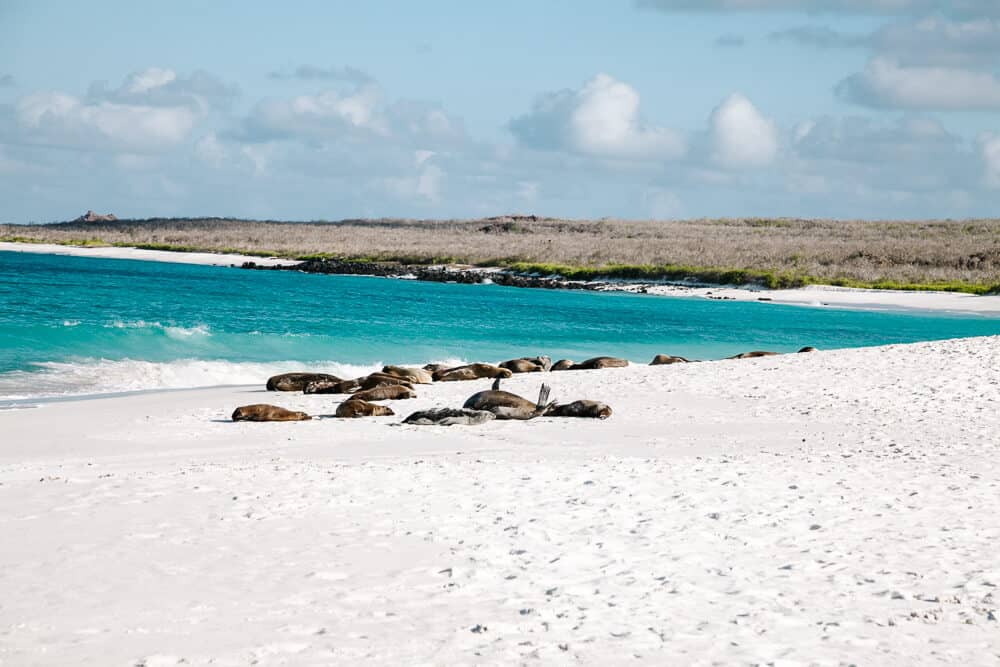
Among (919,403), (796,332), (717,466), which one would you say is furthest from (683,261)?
(717,466)

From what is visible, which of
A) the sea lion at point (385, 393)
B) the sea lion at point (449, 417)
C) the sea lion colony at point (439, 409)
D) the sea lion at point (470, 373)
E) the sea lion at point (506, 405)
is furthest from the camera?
the sea lion at point (470, 373)

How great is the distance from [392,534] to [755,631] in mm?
3014

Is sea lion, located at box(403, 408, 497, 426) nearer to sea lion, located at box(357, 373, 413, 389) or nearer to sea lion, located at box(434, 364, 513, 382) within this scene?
sea lion, located at box(357, 373, 413, 389)

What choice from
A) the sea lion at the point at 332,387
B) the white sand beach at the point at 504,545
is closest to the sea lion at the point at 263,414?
the white sand beach at the point at 504,545

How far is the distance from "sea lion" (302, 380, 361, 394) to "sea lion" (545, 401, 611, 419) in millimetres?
4735

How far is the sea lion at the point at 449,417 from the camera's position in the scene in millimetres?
14422

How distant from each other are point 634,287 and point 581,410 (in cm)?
5437

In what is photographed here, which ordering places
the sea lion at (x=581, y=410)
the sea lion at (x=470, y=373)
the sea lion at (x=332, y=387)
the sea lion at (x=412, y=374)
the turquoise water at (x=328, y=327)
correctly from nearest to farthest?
the sea lion at (x=581, y=410)
the sea lion at (x=332, y=387)
the sea lion at (x=412, y=374)
the sea lion at (x=470, y=373)
the turquoise water at (x=328, y=327)

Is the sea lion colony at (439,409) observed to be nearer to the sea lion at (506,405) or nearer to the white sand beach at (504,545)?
the sea lion at (506,405)

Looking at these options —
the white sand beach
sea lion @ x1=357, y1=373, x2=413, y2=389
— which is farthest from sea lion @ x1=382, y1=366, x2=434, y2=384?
the white sand beach

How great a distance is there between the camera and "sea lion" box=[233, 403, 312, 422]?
50.1 ft

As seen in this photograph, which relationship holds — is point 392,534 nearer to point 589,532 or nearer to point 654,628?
point 589,532

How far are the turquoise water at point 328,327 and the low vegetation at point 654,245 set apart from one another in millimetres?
12041

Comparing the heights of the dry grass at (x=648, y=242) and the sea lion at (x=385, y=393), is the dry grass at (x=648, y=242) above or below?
above
